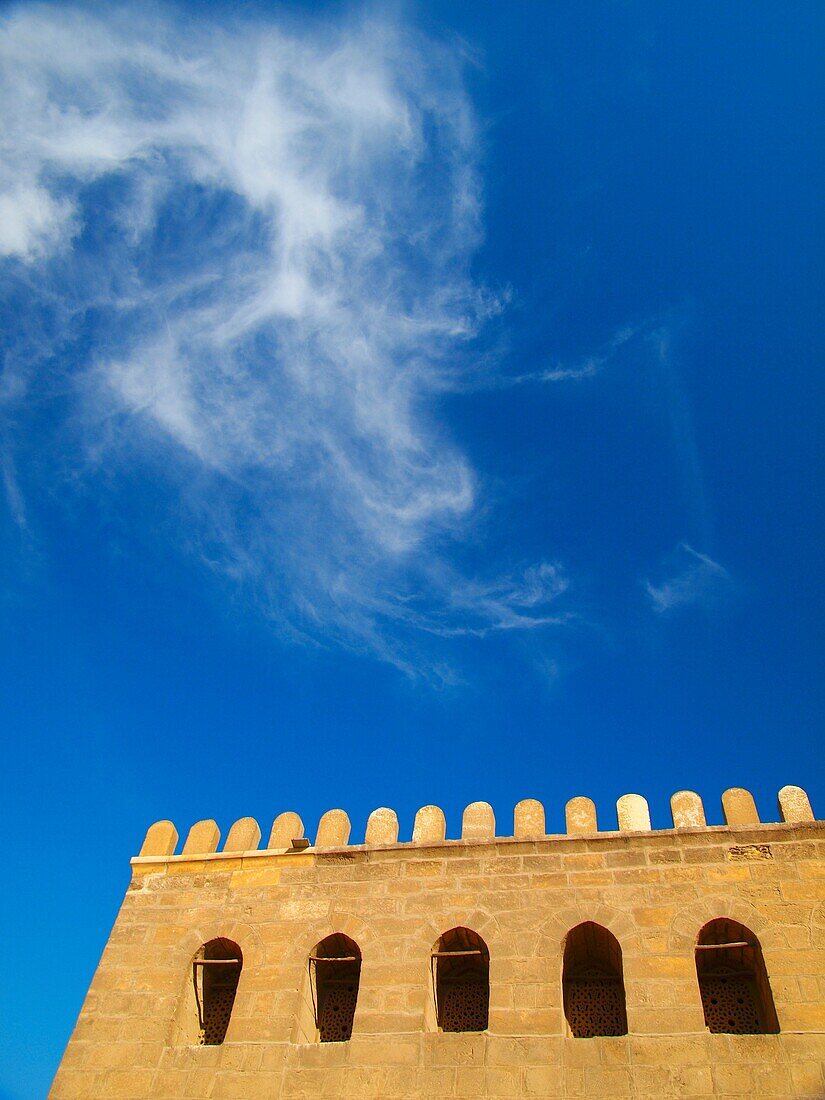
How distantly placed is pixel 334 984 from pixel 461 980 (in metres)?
1.34

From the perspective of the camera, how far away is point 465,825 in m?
9.86

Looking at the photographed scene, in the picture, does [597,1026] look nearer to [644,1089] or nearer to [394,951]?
[644,1089]

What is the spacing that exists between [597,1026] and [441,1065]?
1555 mm

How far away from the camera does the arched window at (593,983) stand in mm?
8586

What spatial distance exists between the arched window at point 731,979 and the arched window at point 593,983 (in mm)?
788

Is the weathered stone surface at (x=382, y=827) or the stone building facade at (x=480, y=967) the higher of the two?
the weathered stone surface at (x=382, y=827)

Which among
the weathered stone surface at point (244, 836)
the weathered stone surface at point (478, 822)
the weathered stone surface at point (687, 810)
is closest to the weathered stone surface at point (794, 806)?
the weathered stone surface at point (687, 810)

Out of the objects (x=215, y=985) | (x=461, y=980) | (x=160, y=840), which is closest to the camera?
(x=461, y=980)

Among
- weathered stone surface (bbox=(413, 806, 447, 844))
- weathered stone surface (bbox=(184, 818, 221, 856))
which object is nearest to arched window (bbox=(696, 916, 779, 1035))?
weathered stone surface (bbox=(413, 806, 447, 844))

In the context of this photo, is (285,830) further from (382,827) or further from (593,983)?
(593,983)

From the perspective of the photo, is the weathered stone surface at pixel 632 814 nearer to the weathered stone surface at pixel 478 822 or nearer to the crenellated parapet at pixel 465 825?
the crenellated parapet at pixel 465 825

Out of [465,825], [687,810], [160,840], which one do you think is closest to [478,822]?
[465,825]

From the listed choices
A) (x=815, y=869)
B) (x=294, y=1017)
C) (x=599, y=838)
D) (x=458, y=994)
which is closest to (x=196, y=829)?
(x=294, y=1017)

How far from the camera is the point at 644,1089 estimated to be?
25.2ft
